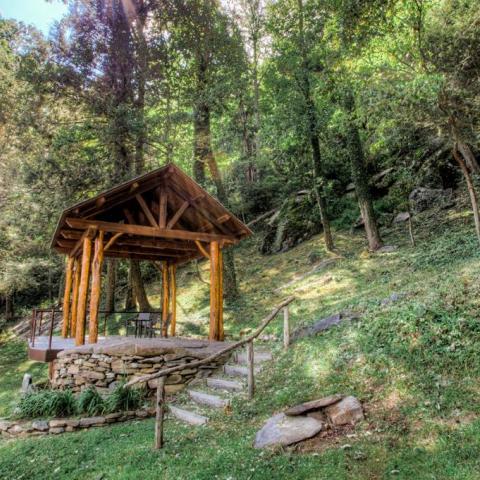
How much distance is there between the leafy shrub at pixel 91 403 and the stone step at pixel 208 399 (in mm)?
1598

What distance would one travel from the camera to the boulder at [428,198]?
46.7ft

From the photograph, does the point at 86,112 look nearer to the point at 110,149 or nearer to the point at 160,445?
the point at 110,149

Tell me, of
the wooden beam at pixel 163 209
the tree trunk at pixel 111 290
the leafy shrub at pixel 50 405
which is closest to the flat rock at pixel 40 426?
the leafy shrub at pixel 50 405

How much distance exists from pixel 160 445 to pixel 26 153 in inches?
519

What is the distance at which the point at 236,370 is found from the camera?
7.83 meters

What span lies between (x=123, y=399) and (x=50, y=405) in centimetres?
132

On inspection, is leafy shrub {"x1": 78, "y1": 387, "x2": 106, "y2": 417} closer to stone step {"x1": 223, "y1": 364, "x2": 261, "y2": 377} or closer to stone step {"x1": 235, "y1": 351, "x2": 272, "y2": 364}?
stone step {"x1": 223, "y1": 364, "x2": 261, "y2": 377}

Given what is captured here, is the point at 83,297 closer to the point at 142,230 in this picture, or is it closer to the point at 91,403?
the point at 142,230

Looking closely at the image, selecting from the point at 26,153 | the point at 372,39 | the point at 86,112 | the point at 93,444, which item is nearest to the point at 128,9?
the point at 86,112

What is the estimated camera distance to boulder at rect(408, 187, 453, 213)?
1424 centimetres

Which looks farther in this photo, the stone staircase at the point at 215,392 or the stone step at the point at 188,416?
the stone staircase at the point at 215,392

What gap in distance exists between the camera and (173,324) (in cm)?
1232

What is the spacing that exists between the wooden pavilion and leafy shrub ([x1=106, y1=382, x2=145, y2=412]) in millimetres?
1669

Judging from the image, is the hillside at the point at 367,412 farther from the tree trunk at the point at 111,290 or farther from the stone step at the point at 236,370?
the tree trunk at the point at 111,290
